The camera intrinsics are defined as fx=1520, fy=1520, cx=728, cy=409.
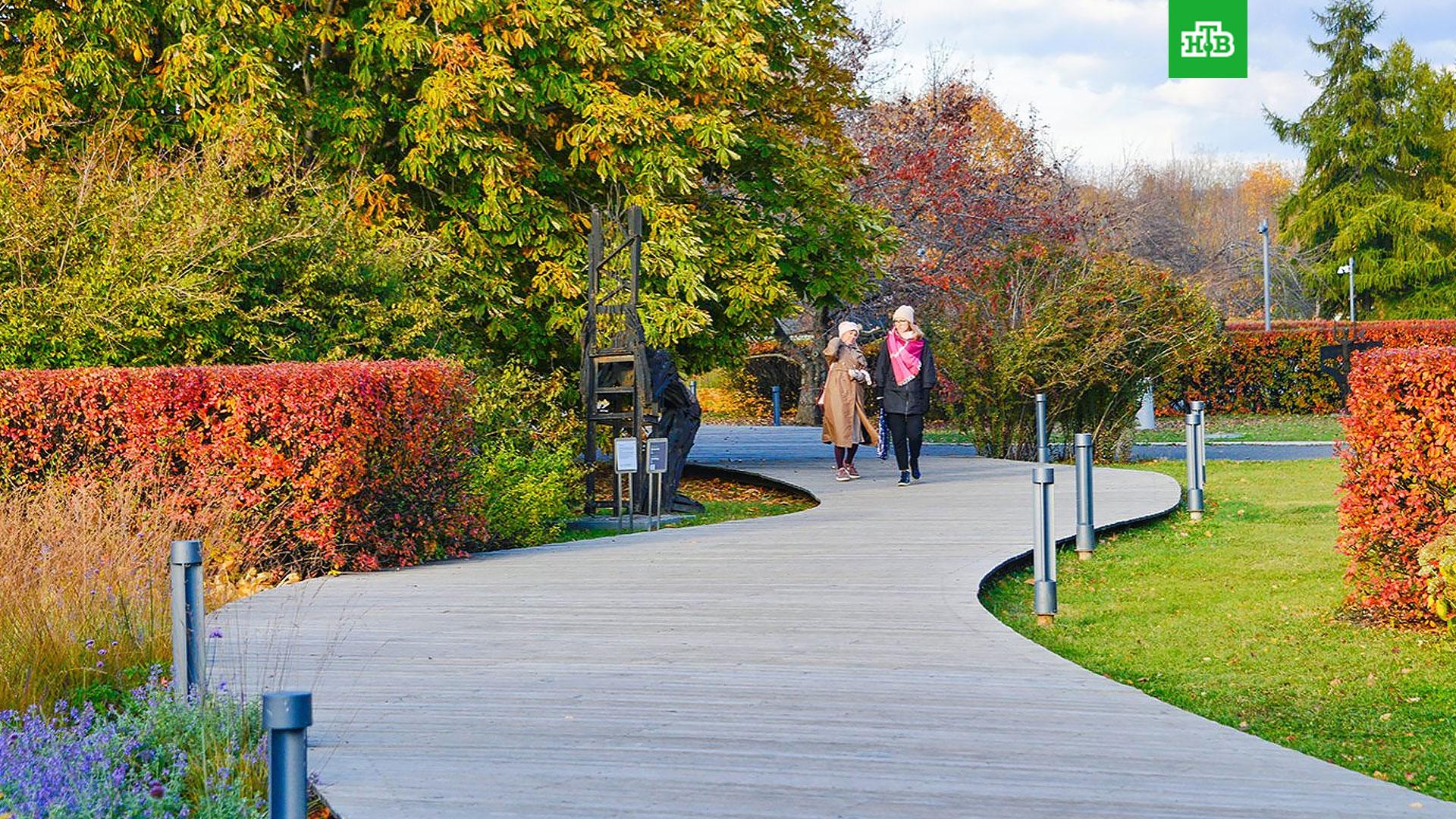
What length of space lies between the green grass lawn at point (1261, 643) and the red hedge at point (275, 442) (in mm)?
3883

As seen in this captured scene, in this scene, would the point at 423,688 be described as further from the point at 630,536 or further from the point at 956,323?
the point at 956,323

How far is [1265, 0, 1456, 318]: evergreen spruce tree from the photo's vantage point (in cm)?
5475

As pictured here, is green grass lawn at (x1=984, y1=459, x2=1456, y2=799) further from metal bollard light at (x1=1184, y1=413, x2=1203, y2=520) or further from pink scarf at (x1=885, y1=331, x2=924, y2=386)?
pink scarf at (x1=885, y1=331, x2=924, y2=386)

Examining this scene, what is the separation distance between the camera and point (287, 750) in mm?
3078

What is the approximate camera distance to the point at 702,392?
144ft

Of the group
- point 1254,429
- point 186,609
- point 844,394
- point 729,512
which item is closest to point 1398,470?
point 186,609

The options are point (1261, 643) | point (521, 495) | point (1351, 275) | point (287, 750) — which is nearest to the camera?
point (287, 750)

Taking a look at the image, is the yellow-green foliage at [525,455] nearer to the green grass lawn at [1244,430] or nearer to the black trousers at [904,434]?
the black trousers at [904,434]

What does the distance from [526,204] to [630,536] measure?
5.57 m

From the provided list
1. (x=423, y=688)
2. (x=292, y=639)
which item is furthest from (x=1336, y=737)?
(x=292, y=639)

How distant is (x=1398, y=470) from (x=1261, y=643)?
3.65 feet

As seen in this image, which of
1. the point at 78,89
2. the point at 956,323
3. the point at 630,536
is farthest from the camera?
the point at 956,323

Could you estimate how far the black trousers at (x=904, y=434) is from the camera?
15890 millimetres

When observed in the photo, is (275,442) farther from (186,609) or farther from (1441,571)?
(1441,571)
